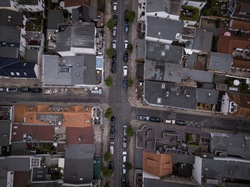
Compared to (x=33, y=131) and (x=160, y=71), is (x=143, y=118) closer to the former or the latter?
(x=160, y=71)

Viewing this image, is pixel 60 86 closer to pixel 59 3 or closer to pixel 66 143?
pixel 66 143

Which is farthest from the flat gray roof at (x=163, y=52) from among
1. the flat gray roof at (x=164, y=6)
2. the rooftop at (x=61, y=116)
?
the rooftop at (x=61, y=116)

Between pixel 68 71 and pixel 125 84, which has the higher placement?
pixel 68 71

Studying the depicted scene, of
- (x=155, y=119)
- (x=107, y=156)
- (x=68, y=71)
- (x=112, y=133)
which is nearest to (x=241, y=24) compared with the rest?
(x=155, y=119)

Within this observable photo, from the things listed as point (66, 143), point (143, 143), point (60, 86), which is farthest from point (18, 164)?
point (143, 143)

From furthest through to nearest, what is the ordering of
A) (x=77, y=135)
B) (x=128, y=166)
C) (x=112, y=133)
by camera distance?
(x=112, y=133) < (x=128, y=166) < (x=77, y=135)

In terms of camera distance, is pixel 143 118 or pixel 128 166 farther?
pixel 143 118
